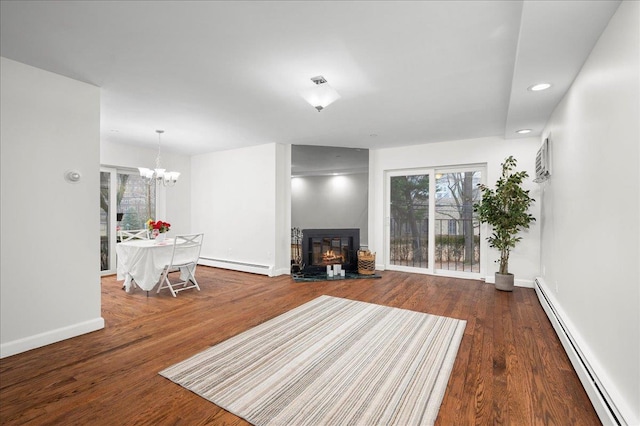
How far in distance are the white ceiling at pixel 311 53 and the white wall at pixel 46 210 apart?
263 mm

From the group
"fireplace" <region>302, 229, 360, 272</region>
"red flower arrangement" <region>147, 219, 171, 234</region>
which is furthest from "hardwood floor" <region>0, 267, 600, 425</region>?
"fireplace" <region>302, 229, 360, 272</region>

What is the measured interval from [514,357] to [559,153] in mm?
2078

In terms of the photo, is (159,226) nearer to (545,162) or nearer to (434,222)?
(434,222)

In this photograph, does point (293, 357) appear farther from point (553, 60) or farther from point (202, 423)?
point (553, 60)

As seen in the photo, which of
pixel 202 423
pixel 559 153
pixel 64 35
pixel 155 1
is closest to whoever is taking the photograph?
pixel 202 423

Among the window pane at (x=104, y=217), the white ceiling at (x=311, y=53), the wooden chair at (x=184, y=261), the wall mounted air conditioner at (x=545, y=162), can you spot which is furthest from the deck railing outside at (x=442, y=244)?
the window pane at (x=104, y=217)

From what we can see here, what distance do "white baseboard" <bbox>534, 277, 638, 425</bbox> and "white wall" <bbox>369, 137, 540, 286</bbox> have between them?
156cm

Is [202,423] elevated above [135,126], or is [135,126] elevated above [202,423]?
[135,126]

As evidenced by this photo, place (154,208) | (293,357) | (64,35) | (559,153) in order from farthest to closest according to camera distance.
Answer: (154,208) → (559,153) → (293,357) → (64,35)

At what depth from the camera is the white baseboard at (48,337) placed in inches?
92.5

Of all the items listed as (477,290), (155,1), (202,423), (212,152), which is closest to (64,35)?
(155,1)

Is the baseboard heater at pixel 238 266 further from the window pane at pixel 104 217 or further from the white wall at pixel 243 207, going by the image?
the window pane at pixel 104 217

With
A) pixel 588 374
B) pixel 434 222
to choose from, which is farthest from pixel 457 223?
pixel 588 374

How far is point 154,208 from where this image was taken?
5988 mm
